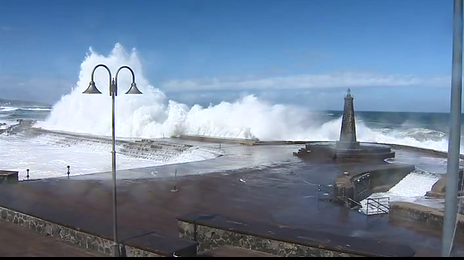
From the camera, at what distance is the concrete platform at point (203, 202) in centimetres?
816

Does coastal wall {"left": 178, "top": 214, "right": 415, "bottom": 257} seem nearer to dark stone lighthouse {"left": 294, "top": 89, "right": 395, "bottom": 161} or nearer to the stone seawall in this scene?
the stone seawall

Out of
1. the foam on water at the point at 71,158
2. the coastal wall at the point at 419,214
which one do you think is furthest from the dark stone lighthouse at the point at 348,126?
the coastal wall at the point at 419,214

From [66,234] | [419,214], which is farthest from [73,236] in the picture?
[419,214]

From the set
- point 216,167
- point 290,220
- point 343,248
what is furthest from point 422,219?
point 216,167

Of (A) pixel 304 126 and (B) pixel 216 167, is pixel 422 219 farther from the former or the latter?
(A) pixel 304 126

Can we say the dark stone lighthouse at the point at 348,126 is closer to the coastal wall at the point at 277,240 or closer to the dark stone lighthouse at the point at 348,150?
the dark stone lighthouse at the point at 348,150

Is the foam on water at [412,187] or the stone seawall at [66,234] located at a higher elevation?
the stone seawall at [66,234]

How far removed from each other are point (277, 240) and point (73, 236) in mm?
3225

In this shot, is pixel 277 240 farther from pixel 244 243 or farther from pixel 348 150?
pixel 348 150

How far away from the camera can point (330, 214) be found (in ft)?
31.7

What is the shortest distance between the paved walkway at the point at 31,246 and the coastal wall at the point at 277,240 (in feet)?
5.07

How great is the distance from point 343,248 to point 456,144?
2280mm

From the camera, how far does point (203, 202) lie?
10.7 m

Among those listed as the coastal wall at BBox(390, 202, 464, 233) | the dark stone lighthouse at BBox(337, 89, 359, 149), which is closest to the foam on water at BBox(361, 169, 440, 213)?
the coastal wall at BBox(390, 202, 464, 233)
